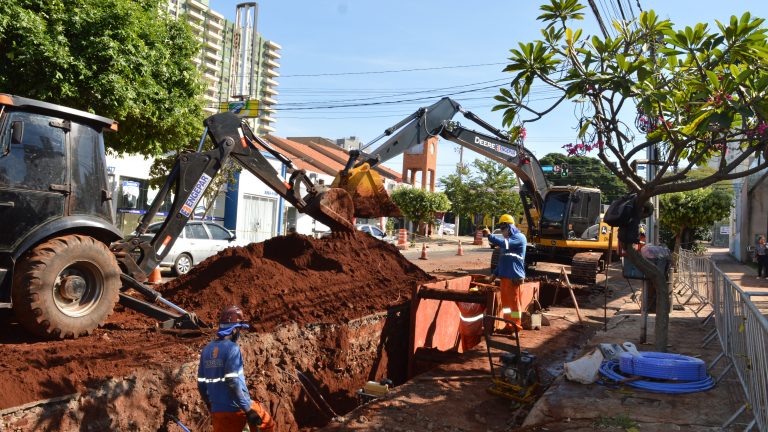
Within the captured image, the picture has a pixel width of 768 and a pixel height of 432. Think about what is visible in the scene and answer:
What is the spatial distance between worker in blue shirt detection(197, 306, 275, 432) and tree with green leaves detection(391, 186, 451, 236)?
36.6m

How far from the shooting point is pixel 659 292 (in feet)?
23.2

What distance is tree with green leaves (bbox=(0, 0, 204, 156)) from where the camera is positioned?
10.4 meters

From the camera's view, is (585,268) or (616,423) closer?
(616,423)

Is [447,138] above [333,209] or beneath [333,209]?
above

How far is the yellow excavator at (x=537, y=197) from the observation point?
14094 mm

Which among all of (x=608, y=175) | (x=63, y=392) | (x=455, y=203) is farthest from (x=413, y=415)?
(x=608, y=175)

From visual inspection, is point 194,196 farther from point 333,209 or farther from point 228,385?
point 228,385

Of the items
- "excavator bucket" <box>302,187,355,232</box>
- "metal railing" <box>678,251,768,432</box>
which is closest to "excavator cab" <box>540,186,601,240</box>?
"metal railing" <box>678,251,768,432</box>

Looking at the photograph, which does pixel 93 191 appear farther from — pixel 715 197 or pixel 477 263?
pixel 715 197

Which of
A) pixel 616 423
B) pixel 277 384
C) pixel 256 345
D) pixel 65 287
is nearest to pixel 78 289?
pixel 65 287

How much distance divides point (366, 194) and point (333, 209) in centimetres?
83

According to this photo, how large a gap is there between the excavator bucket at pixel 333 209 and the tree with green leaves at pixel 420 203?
30977 millimetres

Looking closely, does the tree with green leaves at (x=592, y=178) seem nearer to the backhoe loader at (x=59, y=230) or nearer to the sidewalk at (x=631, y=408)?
the sidewalk at (x=631, y=408)

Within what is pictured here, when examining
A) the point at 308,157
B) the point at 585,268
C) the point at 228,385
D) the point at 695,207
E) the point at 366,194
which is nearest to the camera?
the point at 228,385
